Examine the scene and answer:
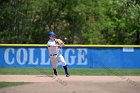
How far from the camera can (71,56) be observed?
22.5 metres

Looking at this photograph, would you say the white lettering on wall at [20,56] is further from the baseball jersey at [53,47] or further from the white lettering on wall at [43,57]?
the baseball jersey at [53,47]

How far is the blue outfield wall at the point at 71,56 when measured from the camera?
73.4 ft

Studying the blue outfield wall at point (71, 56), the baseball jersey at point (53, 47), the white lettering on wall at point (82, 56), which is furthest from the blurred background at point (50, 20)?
the baseball jersey at point (53, 47)

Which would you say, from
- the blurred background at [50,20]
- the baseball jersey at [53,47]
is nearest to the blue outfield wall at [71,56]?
the baseball jersey at [53,47]

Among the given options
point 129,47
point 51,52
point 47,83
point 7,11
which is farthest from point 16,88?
point 7,11

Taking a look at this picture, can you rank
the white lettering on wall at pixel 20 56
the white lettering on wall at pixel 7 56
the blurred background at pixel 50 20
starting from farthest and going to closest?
the blurred background at pixel 50 20 → the white lettering on wall at pixel 7 56 → the white lettering on wall at pixel 20 56

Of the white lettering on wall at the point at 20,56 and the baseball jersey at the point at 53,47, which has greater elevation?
the baseball jersey at the point at 53,47

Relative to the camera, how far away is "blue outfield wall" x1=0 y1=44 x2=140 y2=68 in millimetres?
22375

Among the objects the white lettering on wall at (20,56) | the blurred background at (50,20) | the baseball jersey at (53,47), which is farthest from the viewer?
the blurred background at (50,20)

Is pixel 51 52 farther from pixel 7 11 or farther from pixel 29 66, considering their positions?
pixel 7 11

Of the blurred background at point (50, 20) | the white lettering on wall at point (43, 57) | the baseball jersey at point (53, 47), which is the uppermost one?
the blurred background at point (50, 20)

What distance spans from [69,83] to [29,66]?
8.65m

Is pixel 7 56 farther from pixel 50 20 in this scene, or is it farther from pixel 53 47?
pixel 50 20

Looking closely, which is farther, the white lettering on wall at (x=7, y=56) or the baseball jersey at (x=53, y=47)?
the white lettering on wall at (x=7, y=56)
